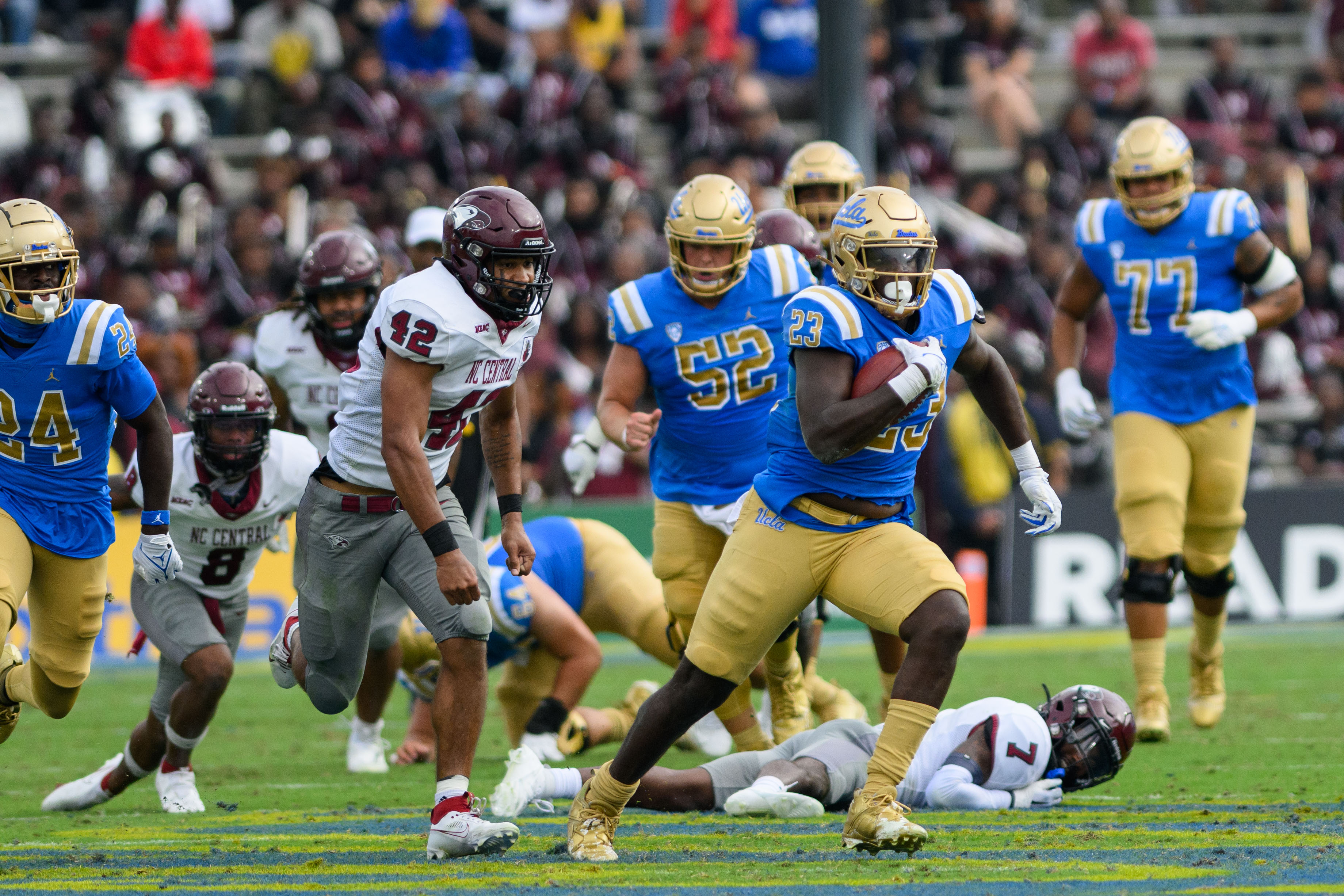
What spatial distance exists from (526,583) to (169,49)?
34.5ft


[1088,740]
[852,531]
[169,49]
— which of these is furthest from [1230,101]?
[852,531]

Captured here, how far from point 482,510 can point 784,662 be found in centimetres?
276

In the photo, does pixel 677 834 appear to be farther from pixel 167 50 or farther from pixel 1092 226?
pixel 167 50

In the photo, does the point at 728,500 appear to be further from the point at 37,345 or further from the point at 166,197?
the point at 166,197

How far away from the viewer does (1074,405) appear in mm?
7531

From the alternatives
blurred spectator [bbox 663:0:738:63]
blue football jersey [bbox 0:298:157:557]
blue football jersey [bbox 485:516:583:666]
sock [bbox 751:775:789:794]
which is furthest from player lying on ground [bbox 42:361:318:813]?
blurred spectator [bbox 663:0:738:63]

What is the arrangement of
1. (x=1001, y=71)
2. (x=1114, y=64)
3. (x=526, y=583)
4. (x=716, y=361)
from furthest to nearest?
1. (x=1001, y=71)
2. (x=1114, y=64)
3. (x=526, y=583)
4. (x=716, y=361)

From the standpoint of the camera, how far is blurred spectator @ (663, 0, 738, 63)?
16.4 m

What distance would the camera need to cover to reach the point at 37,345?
17.6 feet

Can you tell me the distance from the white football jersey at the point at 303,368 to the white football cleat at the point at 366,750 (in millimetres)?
1148

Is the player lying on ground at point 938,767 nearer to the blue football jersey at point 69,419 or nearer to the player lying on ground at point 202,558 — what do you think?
the player lying on ground at point 202,558

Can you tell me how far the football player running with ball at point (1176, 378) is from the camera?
735 centimetres

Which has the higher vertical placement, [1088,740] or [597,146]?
[597,146]

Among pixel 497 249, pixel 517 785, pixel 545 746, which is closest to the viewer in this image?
pixel 497 249
